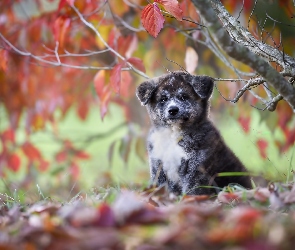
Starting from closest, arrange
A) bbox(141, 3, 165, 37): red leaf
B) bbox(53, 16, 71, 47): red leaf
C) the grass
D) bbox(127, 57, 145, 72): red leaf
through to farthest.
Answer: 1. bbox(141, 3, 165, 37): red leaf
2. bbox(127, 57, 145, 72): red leaf
3. bbox(53, 16, 71, 47): red leaf
4. the grass

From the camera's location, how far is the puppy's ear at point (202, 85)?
178 inches

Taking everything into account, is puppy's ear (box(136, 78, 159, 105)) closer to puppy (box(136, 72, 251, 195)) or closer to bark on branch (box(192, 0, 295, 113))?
puppy (box(136, 72, 251, 195))

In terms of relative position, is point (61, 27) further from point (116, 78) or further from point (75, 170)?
point (75, 170)

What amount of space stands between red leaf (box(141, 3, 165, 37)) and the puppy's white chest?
996mm

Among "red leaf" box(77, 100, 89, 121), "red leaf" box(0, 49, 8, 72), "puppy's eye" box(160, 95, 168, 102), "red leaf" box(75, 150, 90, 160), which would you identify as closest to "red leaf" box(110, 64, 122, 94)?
"puppy's eye" box(160, 95, 168, 102)

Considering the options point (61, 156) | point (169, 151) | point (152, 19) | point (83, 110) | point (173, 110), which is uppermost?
point (152, 19)

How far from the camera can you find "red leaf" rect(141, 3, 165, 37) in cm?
389

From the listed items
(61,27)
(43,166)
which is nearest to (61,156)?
(43,166)

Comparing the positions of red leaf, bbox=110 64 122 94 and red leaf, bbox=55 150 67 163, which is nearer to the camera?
red leaf, bbox=110 64 122 94

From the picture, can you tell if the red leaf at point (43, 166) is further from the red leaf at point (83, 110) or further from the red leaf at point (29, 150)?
the red leaf at point (83, 110)

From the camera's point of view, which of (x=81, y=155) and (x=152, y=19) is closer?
(x=152, y=19)

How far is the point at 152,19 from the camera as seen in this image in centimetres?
392

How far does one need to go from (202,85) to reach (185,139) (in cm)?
47

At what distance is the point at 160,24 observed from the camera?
Result: 3879 millimetres
